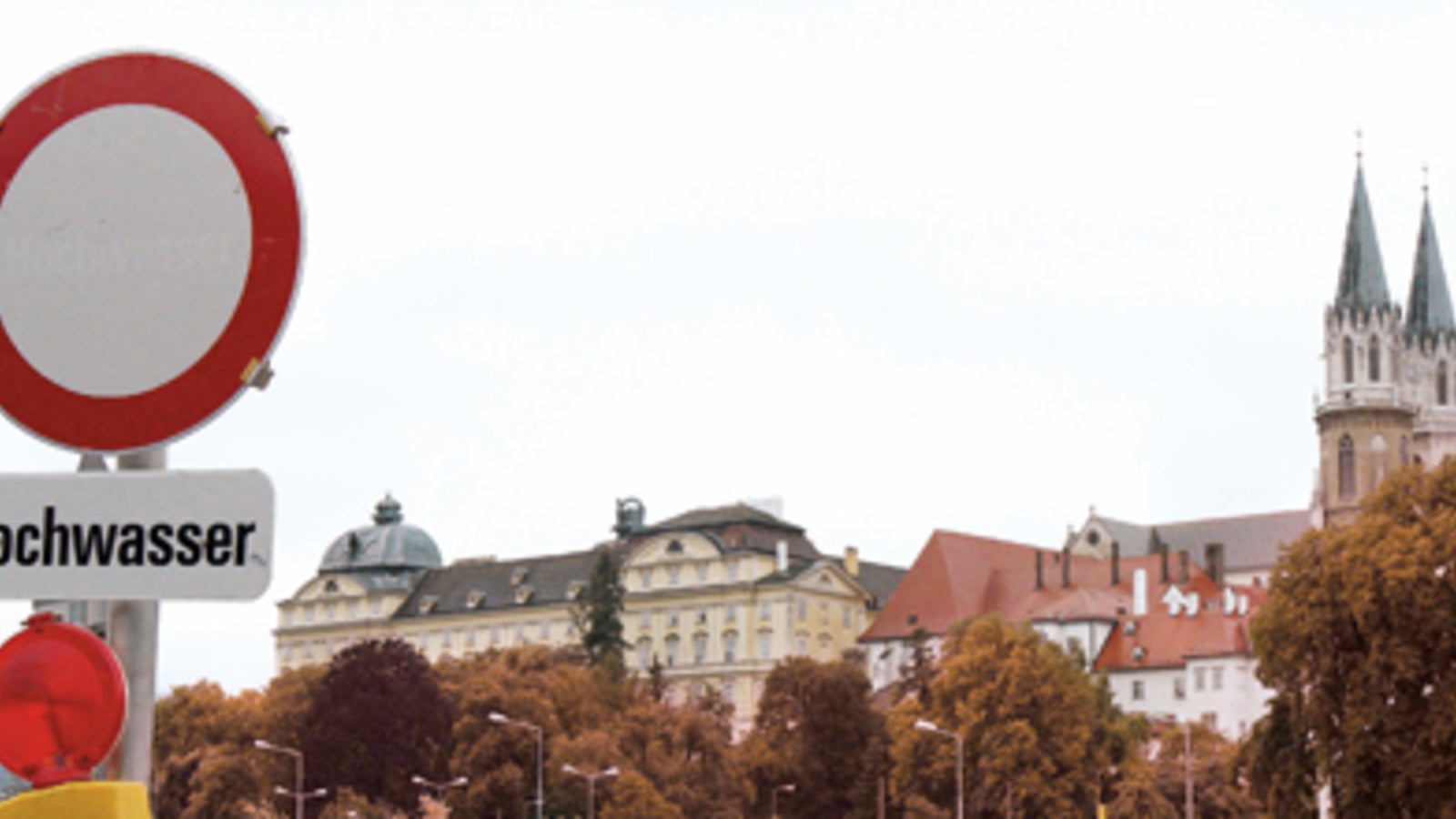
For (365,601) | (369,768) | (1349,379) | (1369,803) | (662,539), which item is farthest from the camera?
(1349,379)

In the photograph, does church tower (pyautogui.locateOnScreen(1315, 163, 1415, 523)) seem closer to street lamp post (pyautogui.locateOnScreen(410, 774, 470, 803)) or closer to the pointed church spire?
the pointed church spire

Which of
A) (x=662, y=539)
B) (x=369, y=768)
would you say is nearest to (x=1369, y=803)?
(x=369, y=768)

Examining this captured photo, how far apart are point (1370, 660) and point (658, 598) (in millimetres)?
105260

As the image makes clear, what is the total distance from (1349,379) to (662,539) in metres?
64.2

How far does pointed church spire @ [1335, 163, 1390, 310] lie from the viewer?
19338 centimetres

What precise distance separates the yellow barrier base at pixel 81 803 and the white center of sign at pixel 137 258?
0.77m

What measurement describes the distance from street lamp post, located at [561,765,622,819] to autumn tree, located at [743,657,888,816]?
41.0ft

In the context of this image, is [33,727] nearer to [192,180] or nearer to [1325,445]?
[192,180]

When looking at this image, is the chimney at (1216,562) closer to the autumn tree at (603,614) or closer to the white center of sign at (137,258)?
the autumn tree at (603,614)

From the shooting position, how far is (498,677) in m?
108

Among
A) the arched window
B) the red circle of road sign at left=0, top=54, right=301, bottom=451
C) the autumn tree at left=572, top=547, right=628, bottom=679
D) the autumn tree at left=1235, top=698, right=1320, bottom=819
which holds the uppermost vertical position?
the arched window

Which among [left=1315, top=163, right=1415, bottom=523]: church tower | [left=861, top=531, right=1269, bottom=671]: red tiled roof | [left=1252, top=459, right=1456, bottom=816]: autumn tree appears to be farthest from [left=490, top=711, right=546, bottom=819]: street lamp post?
[left=1315, top=163, right=1415, bottom=523]: church tower

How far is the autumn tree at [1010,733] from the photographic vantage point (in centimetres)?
9344

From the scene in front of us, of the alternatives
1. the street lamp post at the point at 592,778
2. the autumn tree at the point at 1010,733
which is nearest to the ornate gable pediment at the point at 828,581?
the autumn tree at the point at 1010,733
